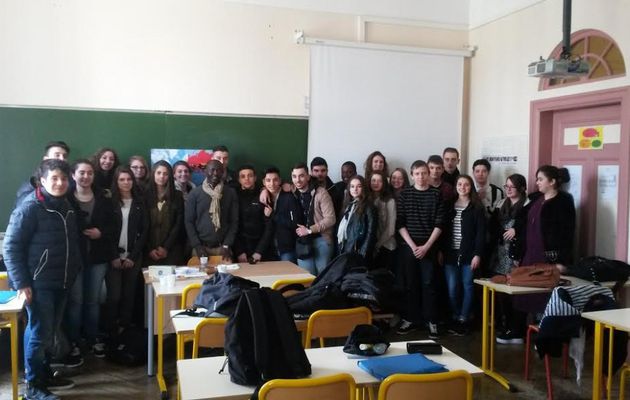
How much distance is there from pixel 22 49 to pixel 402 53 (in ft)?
12.4

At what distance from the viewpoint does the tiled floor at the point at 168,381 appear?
3.76m

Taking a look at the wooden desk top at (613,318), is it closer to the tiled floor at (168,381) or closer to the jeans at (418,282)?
the tiled floor at (168,381)

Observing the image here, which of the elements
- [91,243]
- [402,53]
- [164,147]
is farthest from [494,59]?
[91,243]

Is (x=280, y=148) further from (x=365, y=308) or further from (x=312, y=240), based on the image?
(x=365, y=308)

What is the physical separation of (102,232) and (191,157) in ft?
4.94

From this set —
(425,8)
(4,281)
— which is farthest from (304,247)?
(425,8)

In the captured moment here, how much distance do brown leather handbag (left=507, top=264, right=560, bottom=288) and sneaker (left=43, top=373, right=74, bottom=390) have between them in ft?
10.1

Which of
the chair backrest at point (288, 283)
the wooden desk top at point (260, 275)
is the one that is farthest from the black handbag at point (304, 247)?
the chair backrest at point (288, 283)

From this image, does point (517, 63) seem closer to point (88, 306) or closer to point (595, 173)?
point (595, 173)

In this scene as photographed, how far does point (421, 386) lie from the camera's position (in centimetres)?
212

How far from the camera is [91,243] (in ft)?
14.2

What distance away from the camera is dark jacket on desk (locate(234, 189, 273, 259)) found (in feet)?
16.3

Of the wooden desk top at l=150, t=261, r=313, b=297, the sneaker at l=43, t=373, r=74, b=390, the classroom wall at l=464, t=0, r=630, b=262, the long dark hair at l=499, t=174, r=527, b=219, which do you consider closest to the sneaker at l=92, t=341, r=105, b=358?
the sneaker at l=43, t=373, r=74, b=390

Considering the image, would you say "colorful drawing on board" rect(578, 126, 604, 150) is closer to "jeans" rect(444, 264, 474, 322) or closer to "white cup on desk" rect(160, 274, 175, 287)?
"jeans" rect(444, 264, 474, 322)
